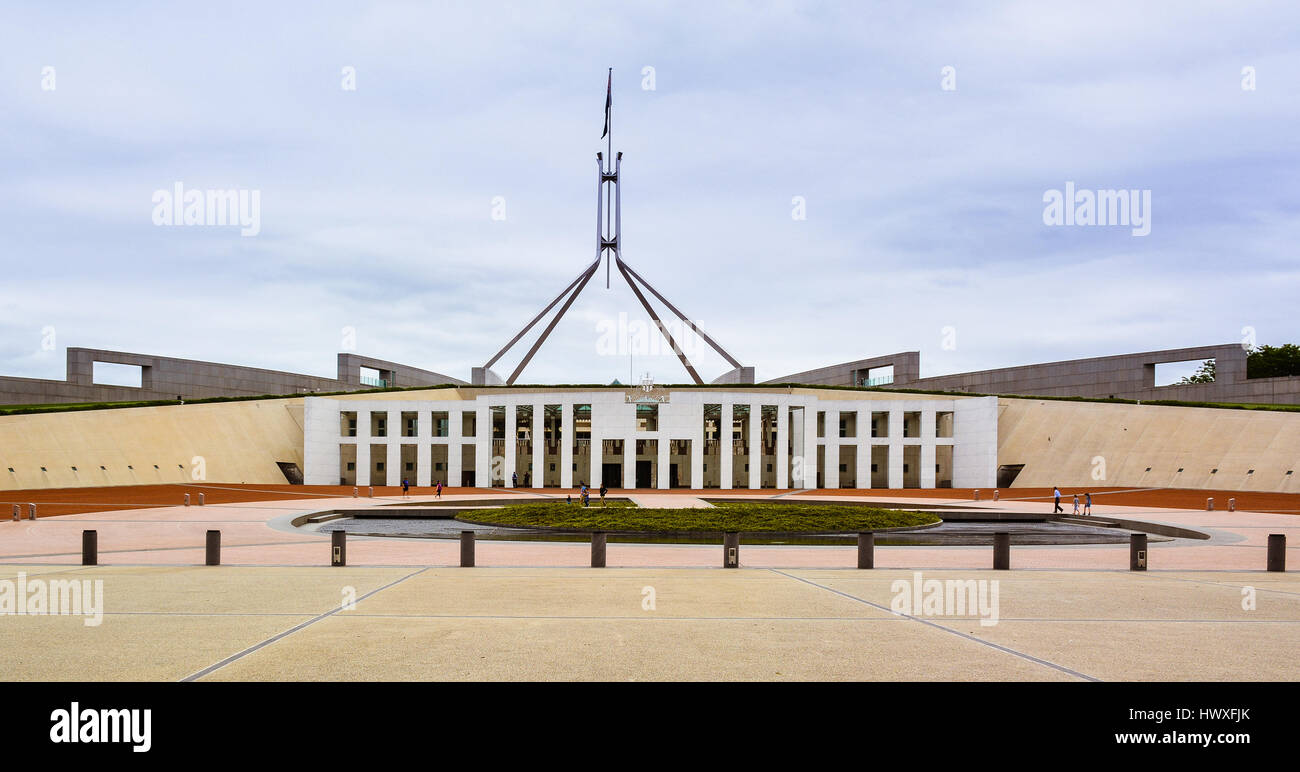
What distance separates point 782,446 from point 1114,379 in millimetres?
29623

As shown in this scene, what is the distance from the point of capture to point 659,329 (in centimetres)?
7906

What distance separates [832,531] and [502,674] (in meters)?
16.5

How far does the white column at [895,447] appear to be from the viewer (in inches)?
2237

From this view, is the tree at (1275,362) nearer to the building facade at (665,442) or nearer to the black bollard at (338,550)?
the building facade at (665,442)

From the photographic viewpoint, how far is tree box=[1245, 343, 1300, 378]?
7419 cm

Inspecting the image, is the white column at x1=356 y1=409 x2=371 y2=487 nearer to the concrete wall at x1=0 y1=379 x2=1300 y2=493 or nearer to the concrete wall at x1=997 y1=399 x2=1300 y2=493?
the concrete wall at x1=0 y1=379 x2=1300 y2=493

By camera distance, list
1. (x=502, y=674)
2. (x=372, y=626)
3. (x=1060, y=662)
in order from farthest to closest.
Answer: (x=372, y=626) → (x=1060, y=662) → (x=502, y=674)

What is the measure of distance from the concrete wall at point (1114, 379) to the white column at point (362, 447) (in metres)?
45.9

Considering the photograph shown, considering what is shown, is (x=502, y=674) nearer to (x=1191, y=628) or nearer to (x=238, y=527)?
(x=1191, y=628)

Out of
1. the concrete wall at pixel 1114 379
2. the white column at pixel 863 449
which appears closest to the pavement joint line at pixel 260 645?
the white column at pixel 863 449

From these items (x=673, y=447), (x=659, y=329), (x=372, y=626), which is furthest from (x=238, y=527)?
(x=659, y=329)

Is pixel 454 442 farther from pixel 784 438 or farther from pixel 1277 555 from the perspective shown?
pixel 1277 555
